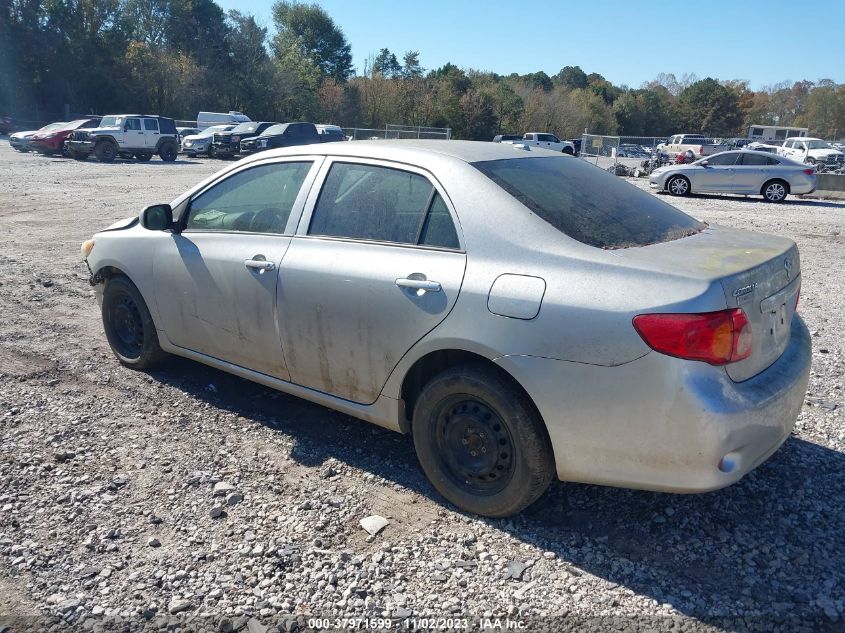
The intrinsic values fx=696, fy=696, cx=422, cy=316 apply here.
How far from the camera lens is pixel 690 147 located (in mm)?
40281

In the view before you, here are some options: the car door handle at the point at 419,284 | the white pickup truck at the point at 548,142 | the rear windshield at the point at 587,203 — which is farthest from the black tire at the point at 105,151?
the car door handle at the point at 419,284

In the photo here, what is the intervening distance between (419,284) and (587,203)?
39.4 inches

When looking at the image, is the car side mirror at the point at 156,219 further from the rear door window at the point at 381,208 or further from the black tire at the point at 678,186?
the black tire at the point at 678,186

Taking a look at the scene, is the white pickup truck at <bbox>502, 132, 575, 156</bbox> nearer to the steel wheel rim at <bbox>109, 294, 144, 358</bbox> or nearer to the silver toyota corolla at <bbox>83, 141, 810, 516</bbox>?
the steel wheel rim at <bbox>109, 294, 144, 358</bbox>

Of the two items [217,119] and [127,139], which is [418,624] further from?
[217,119]

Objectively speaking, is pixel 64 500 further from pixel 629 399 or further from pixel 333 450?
pixel 629 399

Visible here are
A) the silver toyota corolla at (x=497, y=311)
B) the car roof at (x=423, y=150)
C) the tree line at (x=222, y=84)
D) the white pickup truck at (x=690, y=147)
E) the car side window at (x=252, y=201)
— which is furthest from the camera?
the tree line at (x=222, y=84)

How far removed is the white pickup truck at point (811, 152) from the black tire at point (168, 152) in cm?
2899

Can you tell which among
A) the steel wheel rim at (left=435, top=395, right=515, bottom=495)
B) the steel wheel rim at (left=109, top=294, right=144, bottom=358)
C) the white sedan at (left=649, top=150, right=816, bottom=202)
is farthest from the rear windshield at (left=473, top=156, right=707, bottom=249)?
the white sedan at (left=649, top=150, right=816, bottom=202)

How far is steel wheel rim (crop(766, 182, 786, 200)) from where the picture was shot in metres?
20.7

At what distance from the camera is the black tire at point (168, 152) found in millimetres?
31881

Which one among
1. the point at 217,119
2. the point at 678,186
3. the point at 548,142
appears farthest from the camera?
the point at 217,119

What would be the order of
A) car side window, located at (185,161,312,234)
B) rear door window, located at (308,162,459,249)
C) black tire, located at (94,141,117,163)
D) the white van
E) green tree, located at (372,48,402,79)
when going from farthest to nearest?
green tree, located at (372,48,402,79)
the white van
black tire, located at (94,141,117,163)
car side window, located at (185,161,312,234)
rear door window, located at (308,162,459,249)

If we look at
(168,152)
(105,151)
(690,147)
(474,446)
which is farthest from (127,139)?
(474,446)
